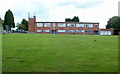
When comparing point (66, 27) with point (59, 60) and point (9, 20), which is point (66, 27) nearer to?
point (9, 20)

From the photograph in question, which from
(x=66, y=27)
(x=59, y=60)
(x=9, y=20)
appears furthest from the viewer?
(x=9, y=20)

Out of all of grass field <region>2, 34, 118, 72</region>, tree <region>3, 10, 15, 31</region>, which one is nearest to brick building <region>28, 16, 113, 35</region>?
tree <region>3, 10, 15, 31</region>

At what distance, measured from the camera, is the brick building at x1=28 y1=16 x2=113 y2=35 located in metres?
89.9

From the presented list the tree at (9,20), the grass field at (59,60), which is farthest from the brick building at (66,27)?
the grass field at (59,60)

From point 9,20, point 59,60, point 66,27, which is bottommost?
point 59,60

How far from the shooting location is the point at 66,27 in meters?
89.9

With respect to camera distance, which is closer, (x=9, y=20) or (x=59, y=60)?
(x=59, y=60)

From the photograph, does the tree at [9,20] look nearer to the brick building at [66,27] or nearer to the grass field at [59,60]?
the brick building at [66,27]

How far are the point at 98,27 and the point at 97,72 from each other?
8656 cm

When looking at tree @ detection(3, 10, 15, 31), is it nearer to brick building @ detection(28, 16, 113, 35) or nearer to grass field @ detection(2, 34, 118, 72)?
brick building @ detection(28, 16, 113, 35)

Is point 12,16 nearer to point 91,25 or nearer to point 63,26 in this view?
point 63,26

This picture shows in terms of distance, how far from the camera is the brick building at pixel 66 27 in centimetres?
8988

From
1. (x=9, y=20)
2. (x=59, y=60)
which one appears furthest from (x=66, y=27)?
(x=59, y=60)

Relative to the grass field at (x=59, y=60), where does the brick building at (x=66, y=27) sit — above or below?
above
